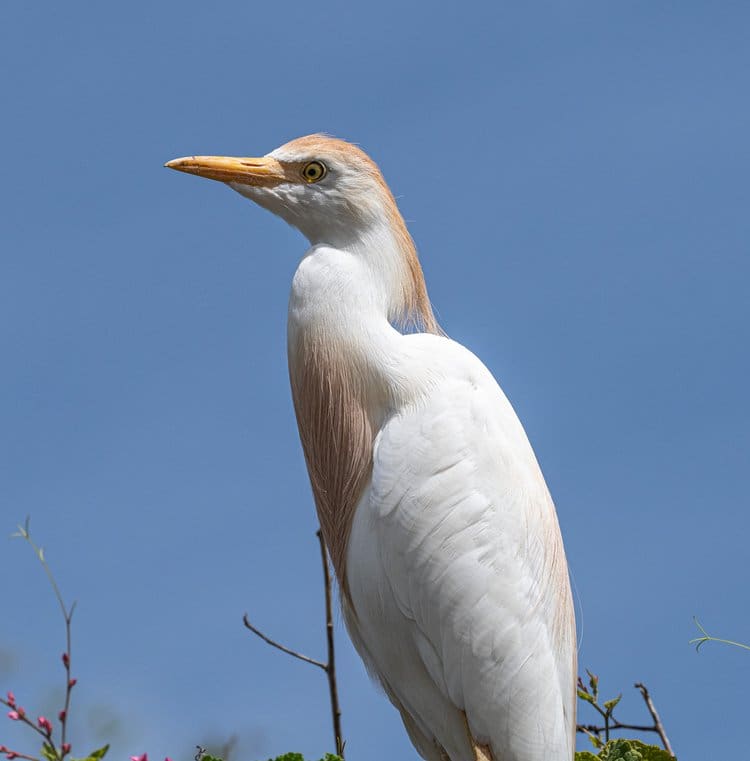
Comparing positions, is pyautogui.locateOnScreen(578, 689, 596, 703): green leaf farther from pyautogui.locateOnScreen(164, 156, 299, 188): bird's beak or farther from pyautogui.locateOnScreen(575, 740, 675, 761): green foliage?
pyautogui.locateOnScreen(164, 156, 299, 188): bird's beak

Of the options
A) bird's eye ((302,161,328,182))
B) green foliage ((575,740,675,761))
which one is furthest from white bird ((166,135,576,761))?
green foliage ((575,740,675,761))

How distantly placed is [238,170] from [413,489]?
1.17 m

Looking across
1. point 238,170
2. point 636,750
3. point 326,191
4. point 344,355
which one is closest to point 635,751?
point 636,750

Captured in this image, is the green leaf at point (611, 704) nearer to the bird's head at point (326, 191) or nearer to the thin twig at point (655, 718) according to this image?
the thin twig at point (655, 718)

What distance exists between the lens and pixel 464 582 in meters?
3.33

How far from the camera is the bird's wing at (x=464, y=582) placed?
11.0 ft

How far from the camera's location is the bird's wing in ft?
11.0

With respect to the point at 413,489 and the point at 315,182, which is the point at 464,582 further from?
the point at 315,182

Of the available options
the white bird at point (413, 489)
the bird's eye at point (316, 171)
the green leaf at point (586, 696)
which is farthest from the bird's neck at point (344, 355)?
the green leaf at point (586, 696)

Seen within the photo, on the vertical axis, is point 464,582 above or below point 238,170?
below

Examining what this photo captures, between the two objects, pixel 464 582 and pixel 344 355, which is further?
pixel 344 355

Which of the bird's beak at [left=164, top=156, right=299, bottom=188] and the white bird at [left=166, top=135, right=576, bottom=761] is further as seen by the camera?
the bird's beak at [left=164, top=156, right=299, bottom=188]

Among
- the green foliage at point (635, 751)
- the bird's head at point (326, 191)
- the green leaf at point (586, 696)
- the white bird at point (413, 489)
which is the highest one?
the bird's head at point (326, 191)

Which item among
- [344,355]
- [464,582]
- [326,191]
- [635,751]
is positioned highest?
[326,191]
